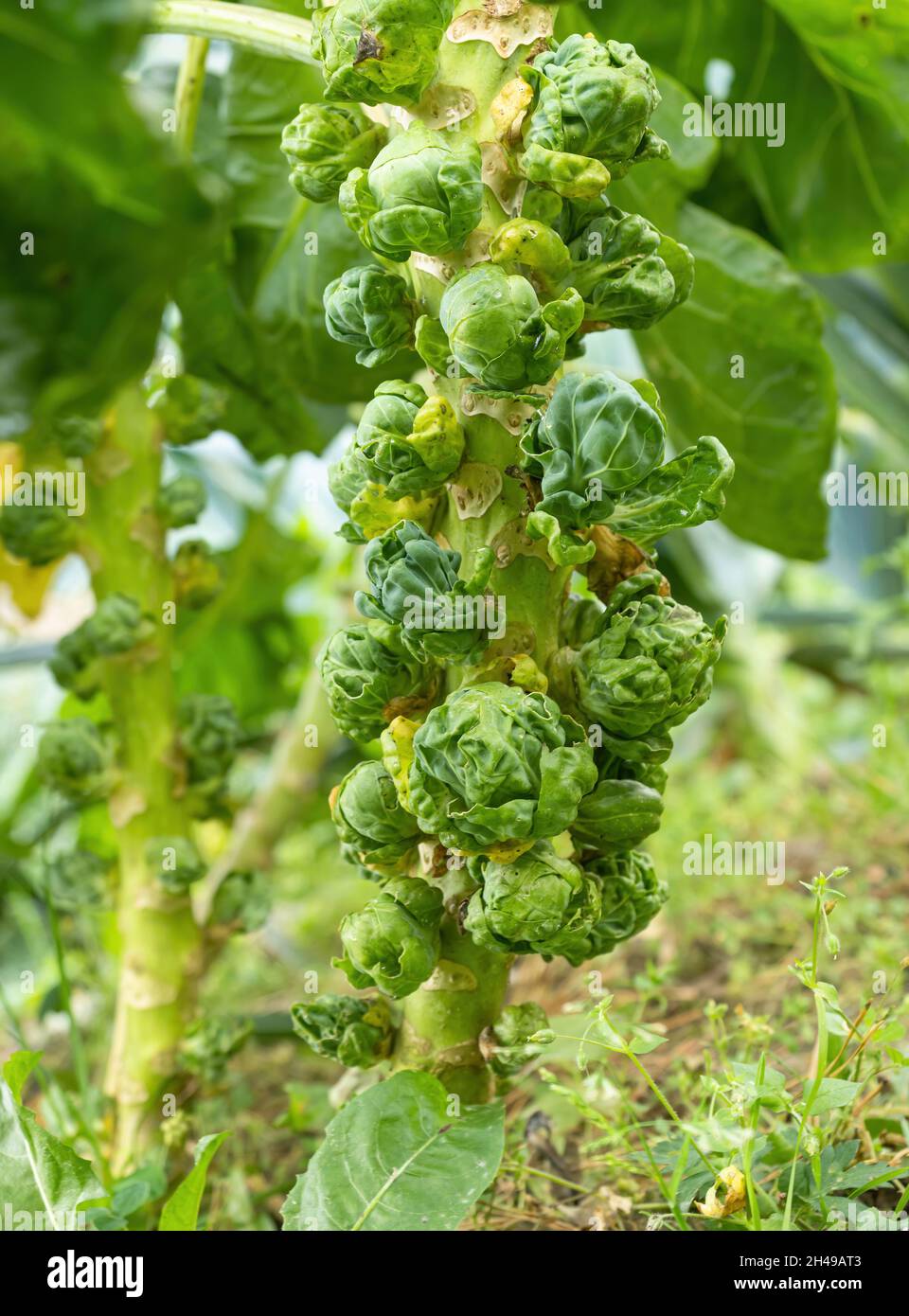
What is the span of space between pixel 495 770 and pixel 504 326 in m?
0.32

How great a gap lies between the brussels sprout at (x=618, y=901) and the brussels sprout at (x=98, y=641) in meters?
0.60

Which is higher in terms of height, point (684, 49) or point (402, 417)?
point (684, 49)

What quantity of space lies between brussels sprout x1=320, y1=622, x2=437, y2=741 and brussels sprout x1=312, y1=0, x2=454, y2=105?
411mm

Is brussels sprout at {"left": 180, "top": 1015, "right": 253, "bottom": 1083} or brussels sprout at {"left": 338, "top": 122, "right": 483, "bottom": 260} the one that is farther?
brussels sprout at {"left": 180, "top": 1015, "right": 253, "bottom": 1083}

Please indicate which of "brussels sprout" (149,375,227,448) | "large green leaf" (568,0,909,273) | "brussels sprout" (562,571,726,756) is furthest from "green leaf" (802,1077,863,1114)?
"large green leaf" (568,0,909,273)

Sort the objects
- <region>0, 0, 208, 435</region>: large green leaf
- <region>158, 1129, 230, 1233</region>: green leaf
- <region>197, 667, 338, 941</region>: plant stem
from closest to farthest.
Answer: <region>0, 0, 208, 435</region>: large green leaf, <region>158, 1129, 230, 1233</region>: green leaf, <region>197, 667, 338, 941</region>: plant stem

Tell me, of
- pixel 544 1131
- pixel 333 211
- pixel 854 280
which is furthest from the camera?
pixel 854 280

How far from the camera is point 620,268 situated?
904mm

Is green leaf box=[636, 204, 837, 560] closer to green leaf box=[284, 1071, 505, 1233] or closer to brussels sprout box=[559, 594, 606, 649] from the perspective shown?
brussels sprout box=[559, 594, 606, 649]

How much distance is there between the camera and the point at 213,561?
1.42m

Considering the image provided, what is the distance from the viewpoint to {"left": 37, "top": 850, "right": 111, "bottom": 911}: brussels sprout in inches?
52.5

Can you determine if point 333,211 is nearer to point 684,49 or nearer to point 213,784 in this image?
point 684,49
